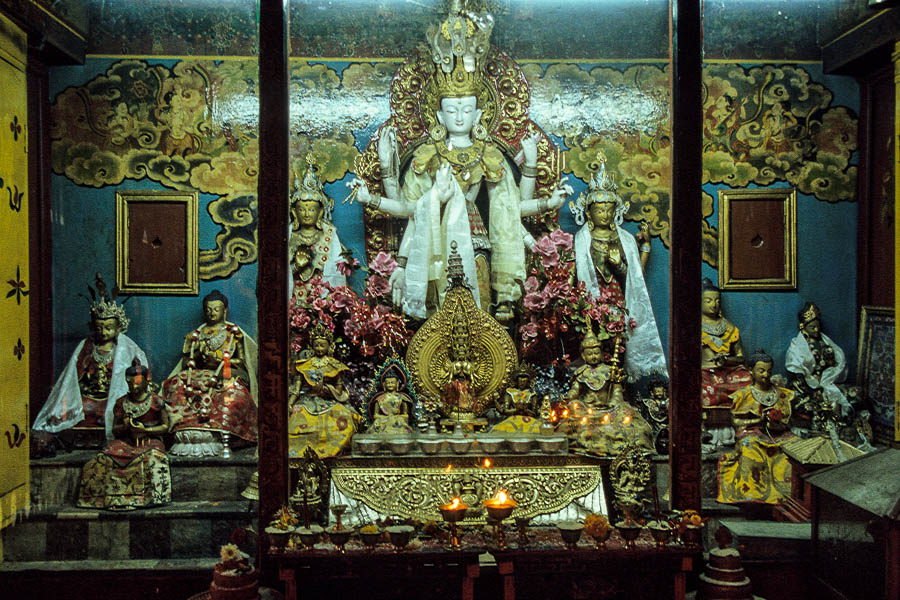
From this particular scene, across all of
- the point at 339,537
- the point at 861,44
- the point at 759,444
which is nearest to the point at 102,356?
the point at 339,537

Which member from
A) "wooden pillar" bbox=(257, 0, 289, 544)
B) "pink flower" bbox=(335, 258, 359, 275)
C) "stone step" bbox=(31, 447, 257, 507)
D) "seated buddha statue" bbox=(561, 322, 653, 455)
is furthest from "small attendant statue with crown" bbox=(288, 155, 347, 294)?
"seated buddha statue" bbox=(561, 322, 653, 455)

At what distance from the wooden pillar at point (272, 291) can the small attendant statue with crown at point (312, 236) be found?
4.71 ft

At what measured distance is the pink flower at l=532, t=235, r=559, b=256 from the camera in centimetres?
685

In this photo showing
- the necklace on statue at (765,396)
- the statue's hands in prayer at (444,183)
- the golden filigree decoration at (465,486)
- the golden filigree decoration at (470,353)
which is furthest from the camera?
the statue's hands in prayer at (444,183)

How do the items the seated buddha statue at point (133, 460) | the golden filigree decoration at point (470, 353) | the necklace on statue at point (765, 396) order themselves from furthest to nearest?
the necklace on statue at point (765, 396), the golden filigree decoration at point (470, 353), the seated buddha statue at point (133, 460)

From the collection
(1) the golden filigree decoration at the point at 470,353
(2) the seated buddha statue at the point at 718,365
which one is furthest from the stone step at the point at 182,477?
(2) the seated buddha statue at the point at 718,365

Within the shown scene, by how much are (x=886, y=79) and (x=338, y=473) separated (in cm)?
528

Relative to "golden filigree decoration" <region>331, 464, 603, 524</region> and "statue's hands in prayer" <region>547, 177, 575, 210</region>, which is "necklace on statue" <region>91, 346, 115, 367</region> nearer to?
"golden filigree decoration" <region>331, 464, 603, 524</region>

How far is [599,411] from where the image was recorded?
21.1 ft

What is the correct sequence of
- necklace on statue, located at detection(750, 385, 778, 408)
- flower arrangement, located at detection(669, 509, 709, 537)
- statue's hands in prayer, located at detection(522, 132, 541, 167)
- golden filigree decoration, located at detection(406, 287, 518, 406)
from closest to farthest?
flower arrangement, located at detection(669, 509, 709, 537) < golden filigree decoration, located at detection(406, 287, 518, 406) < necklace on statue, located at detection(750, 385, 778, 408) < statue's hands in prayer, located at detection(522, 132, 541, 167)

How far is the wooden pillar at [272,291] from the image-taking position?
17.3 feet

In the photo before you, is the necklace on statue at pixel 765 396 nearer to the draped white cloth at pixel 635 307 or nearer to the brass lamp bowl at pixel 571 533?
the draped white cloth at pixel 635 307

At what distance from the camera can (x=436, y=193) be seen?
22.4 feet

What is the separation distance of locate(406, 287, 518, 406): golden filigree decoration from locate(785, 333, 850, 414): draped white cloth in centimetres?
238
